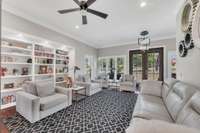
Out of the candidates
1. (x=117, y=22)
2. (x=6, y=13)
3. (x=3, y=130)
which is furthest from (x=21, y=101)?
(x=117, y=22)

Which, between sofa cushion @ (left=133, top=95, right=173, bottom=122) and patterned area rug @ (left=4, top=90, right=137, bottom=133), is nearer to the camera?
sofa cushion @ (left=133, top=95, right=173, bottom=122)

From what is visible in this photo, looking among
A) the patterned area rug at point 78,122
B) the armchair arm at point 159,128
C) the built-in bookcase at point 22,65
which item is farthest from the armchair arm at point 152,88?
the built-in bookcase at point 22,65

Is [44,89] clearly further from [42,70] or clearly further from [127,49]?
[127,49]

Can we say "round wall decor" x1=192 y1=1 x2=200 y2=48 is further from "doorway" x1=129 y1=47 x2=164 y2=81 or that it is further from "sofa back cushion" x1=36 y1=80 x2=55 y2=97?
"doorway" x1=129 y1=47 x2=164 y2=81

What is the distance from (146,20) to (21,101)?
4511 millimetres

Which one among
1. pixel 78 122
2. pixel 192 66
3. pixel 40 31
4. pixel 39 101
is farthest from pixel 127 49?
pixel 39 101

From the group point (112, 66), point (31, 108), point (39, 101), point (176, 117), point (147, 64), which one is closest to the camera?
point (176, 117)

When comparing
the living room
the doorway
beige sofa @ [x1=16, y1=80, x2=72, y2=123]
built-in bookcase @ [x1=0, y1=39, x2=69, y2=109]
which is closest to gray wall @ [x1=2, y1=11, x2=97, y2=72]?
the living room

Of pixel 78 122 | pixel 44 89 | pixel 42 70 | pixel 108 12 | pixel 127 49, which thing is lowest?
pixel 78 122

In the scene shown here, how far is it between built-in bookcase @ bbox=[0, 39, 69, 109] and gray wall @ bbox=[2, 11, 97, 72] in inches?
19.1

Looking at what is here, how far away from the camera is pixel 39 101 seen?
2488 millimetres

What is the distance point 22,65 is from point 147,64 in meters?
6.17

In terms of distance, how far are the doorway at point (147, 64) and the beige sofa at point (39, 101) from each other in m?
4.71

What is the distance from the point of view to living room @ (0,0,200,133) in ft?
6.05
